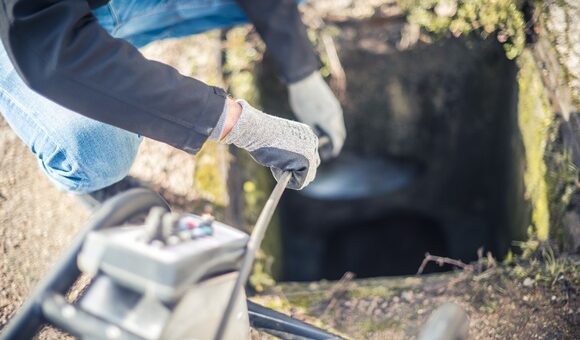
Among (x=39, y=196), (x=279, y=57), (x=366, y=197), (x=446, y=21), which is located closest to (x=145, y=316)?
(x=279, y=57)

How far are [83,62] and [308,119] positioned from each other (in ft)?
3.14

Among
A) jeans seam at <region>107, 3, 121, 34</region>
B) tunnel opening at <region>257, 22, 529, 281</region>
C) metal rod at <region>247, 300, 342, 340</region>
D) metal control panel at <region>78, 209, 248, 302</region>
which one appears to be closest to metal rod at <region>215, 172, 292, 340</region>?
metal control panel at <region>78, 209, 248, 302</region>

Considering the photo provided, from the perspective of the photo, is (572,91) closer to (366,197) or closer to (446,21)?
(446,21)

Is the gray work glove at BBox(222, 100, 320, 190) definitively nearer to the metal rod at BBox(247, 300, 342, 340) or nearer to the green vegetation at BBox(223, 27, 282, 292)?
the metal rod at BBox(247, 300, 342, 340)

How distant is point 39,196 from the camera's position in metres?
2.07

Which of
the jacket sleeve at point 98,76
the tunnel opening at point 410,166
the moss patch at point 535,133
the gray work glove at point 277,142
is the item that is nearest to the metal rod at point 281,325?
the gray work glove at point 277,142

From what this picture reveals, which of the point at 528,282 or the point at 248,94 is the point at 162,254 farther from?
the point at 248,94

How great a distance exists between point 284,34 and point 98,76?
2.68 ft

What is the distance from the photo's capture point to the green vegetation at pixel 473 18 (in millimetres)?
2039

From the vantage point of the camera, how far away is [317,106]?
1966 millimetres

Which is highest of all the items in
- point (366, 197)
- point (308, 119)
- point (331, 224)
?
point (308, 119)

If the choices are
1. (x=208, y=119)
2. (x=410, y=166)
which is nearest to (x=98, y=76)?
(x=208, y=119)

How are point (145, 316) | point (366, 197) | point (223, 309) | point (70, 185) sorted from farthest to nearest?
point (366, 197) → point (70, 185) → point (223, 309) → point (145, 316)

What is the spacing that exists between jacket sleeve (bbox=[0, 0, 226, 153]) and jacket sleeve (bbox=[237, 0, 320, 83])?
61 centimetres
